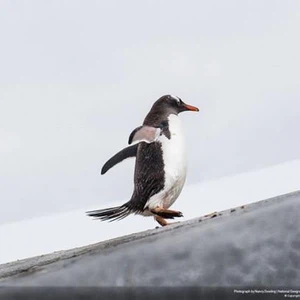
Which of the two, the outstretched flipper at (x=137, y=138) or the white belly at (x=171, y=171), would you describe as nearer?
the white belly at (x=171, y=171)

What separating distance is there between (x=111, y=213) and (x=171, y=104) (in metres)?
1.02

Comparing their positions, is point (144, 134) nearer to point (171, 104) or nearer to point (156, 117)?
point (156, 117)

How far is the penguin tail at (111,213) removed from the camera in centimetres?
461

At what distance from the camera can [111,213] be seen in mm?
4637

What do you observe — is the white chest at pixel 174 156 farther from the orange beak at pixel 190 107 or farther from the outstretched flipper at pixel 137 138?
the orange beak at pixel 190 107

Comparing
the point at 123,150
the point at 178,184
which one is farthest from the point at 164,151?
the point at 123,150

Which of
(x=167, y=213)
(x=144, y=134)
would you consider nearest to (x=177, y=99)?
(x=144, y=134)

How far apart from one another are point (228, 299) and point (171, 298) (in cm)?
13

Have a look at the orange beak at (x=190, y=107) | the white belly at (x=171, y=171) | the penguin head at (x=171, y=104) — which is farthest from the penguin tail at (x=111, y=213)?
the orange beak at (x=190, y=107)

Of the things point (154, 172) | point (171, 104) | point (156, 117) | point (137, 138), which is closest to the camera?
point (154, 172)

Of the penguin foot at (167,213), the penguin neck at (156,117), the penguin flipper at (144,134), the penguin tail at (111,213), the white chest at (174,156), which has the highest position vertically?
the penguin neck at (156,117)

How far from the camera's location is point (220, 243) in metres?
1.69

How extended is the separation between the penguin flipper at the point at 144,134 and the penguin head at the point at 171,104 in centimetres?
37

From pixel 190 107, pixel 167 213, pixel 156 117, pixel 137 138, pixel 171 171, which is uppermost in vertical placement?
pixel 190 107
